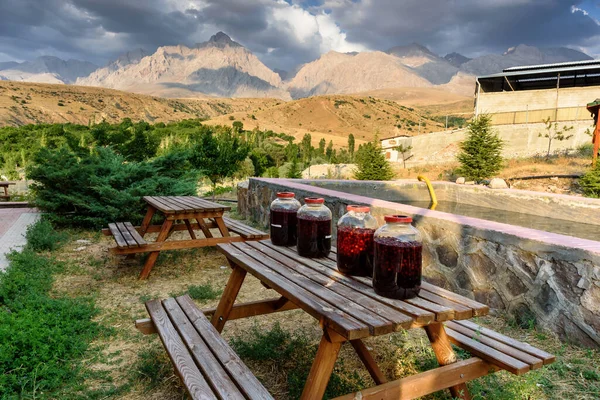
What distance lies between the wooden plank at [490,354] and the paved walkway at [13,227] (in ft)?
12.7

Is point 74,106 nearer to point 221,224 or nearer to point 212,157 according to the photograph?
point 212,157

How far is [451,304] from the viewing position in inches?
54.1

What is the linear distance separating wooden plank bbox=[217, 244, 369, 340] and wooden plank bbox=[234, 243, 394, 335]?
21 mm

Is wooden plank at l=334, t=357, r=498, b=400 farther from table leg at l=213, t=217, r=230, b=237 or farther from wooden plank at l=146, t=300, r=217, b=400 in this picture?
table leg at l=213, t=217, r=230, b=237

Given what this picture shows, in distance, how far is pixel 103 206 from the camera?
5656mm

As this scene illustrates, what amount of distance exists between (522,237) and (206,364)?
2.08 metres

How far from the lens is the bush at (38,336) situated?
1.98 metres

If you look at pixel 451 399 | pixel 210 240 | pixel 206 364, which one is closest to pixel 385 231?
pixel 206 364

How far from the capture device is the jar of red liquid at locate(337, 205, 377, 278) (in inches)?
60.1

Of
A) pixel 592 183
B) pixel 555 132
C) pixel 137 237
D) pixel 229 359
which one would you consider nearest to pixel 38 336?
pixel 229 359

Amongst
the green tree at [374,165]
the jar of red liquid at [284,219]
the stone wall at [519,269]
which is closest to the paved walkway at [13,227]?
the jar of red liquid at [284,219]

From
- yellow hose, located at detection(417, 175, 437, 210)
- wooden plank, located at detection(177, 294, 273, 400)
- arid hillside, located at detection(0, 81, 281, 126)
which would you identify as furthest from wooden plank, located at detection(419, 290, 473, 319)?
arid hillside, located at detection(0, 81, 281, 126)

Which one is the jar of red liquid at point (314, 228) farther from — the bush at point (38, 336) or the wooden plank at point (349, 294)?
the bush at point (38, 336)

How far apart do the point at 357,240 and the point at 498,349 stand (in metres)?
0.77
